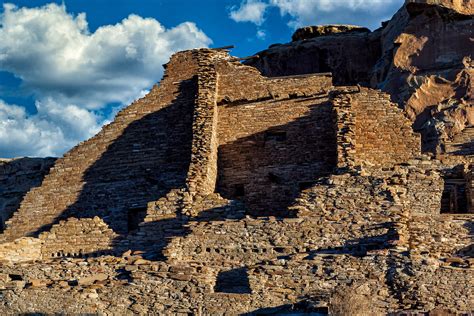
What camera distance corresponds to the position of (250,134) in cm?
2486

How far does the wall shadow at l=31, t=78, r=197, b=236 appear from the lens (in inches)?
943

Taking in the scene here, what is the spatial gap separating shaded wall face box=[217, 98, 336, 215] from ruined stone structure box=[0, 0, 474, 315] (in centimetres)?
4

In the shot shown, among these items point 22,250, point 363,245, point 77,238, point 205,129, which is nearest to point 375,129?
point 205,129

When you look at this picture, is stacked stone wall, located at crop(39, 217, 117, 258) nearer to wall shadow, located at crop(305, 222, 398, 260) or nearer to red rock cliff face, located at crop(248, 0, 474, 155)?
wall shadow, located at crop(305, 222, 398, 260)

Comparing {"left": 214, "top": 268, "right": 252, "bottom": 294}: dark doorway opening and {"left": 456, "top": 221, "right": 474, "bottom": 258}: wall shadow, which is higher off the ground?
{"left": 456, "top": 221, "right": 474, "bottom": 258}: wall shadow

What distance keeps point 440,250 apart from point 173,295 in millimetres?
6757

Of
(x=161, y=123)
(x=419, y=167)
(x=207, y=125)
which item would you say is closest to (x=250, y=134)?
(x=207, y=125)

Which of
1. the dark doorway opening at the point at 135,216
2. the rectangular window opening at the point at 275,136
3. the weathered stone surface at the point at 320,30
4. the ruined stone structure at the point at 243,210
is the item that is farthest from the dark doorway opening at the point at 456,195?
the weathered stone surface at the point at 320,30

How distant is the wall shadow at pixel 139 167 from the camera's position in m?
24.0

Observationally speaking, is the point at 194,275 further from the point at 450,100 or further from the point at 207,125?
the point at 450,100

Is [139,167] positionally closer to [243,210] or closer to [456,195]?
[243,210]

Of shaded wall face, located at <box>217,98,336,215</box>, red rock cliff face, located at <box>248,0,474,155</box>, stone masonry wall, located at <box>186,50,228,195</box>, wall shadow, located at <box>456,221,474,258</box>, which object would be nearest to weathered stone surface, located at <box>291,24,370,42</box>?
red rock cliff face, located at <box>248,0,474,155</box>

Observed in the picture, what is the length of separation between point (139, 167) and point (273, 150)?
445cm

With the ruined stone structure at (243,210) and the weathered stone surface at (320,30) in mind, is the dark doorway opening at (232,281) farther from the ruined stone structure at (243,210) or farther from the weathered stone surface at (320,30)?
the weathered stone surface at (320,30)
